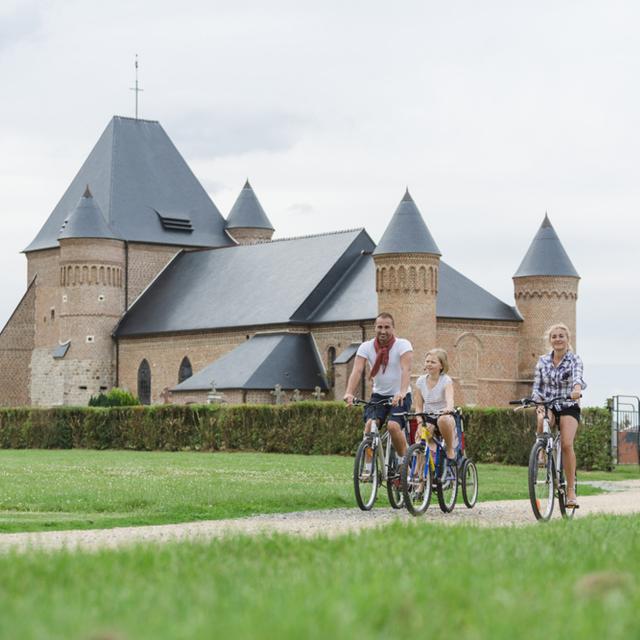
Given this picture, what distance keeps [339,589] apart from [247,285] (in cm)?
6219

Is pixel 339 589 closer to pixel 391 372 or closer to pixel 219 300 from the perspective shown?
pixel 391 372

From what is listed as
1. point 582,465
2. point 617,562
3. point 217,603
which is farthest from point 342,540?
point 582,465

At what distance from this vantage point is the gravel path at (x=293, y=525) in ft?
→ 34.1

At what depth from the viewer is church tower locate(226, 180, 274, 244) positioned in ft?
257

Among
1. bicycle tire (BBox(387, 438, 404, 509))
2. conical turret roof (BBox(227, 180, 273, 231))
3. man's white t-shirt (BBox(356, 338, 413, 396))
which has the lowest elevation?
bicycle tire (BBox(387, 438, 404, 509))

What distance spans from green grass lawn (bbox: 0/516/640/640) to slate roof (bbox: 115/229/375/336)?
54565mm

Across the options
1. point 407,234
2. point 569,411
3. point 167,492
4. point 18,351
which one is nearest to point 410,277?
point 407,234

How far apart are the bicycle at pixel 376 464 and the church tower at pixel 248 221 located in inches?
2540

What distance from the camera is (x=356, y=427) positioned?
36.5 m

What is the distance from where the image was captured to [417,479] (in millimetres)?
13531

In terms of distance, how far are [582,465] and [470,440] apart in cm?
316

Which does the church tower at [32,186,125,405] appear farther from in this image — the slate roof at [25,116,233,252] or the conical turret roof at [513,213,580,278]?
the conical turret roof at [513,213,580,278]

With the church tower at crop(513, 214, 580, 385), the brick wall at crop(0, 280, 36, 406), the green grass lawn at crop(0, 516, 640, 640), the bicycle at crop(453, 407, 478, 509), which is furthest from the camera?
the brick wall at crop(0, 280, 36, 406)

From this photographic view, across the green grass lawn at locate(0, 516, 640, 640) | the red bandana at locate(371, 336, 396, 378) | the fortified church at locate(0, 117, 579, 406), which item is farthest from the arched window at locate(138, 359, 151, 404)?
the green grass lawn at locate(0, 516, 640, 640)
